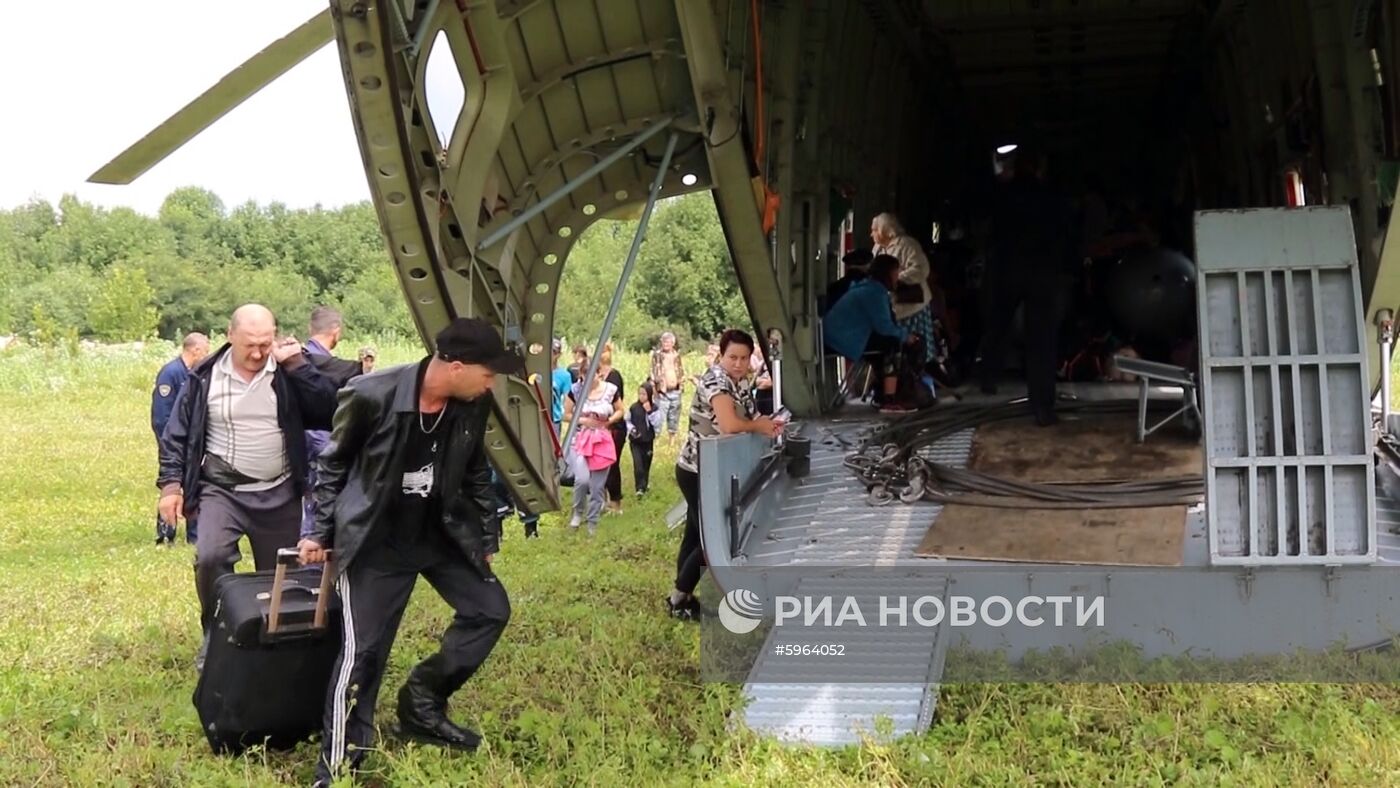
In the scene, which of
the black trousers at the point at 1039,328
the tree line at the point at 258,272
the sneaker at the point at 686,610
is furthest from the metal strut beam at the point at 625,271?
the tree line at the point at 258,272

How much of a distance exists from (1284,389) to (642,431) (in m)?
7.93

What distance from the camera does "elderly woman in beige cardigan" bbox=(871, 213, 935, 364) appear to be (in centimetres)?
816

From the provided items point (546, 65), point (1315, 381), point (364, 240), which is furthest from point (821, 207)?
point (364, 240)

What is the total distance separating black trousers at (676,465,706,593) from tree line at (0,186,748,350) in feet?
99.0

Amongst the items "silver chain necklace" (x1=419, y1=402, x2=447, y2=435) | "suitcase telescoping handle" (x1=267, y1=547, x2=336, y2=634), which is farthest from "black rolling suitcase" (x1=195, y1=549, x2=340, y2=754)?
"silver chain necklace" (x1=419, y1=402, x2=447, y2=435)

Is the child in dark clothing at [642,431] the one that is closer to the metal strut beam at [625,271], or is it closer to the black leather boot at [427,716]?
the metal strut beam at [625,271]

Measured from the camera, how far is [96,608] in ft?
23.4

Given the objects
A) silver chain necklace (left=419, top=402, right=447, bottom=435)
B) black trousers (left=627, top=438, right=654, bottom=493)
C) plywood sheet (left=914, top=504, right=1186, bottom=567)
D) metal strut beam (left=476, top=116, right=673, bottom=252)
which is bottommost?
black trousers (left=627, top=438, right=654, bottom=493)

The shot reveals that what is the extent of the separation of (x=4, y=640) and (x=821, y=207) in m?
4.76

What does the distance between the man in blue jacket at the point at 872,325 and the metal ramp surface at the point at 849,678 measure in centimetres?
283

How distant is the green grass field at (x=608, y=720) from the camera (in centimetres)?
409

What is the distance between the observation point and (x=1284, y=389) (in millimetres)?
4871

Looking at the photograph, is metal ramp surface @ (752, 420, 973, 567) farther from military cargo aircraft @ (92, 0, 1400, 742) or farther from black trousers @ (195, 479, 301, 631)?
black trousers @ (195, 479, 301, 631)

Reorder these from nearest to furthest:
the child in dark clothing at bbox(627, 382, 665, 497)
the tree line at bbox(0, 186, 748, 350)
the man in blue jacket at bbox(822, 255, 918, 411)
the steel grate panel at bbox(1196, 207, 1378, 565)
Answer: the steel grate panel at bbox(1196, 207, 1378, 565) → the man in blue jacket at bbox(822, 255, 918, 411) → the child in dark clothing at bbox(627, 382, 665, 497) → the tree line at bbox(0, 186, 748, 350)
